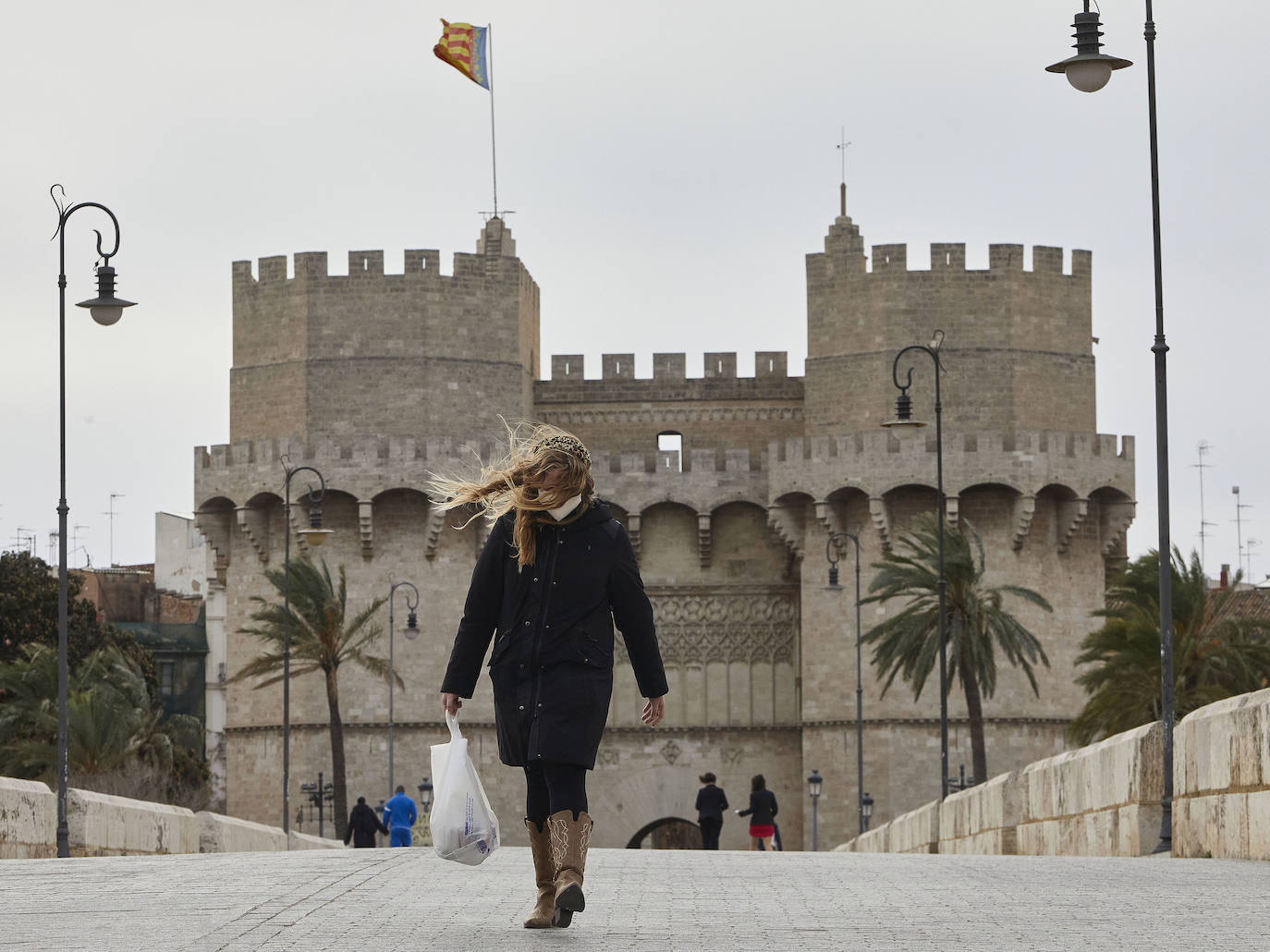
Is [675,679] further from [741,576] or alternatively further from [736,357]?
[736,357]

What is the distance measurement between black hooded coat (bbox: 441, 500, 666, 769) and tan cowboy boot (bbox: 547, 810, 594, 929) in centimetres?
19

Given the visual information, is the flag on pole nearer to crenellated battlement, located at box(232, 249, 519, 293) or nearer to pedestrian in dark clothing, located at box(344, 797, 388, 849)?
crenellated battlement, located at box(232, 249, 519, 293)

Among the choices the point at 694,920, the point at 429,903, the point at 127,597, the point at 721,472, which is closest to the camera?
the point at 694,920

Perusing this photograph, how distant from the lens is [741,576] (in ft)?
155

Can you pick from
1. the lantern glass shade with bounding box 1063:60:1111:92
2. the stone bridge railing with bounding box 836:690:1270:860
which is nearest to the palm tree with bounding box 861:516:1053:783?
the stone bridge railing with bounding box 836:690:1270:860

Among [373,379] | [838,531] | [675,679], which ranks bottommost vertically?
[675,679]

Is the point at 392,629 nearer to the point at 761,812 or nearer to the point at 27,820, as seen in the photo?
the point at 761,812

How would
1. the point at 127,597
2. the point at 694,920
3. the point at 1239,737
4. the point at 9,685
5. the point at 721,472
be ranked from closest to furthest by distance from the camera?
the point at 694,920 → the point at 1239,737 → the point at 9,685 → the point at 721,472 → the point at 127,597

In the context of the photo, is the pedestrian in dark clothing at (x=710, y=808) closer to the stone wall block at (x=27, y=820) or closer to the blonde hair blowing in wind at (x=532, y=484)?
the stone wall block at (x=27, y=820)

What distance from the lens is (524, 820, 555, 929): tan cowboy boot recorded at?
6996 mm

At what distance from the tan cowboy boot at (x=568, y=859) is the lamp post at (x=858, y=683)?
3288 cm

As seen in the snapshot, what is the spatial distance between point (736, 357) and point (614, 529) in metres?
42.0

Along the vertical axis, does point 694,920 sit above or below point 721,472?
below

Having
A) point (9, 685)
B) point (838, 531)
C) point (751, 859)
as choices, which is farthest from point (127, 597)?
point (751, 859)
